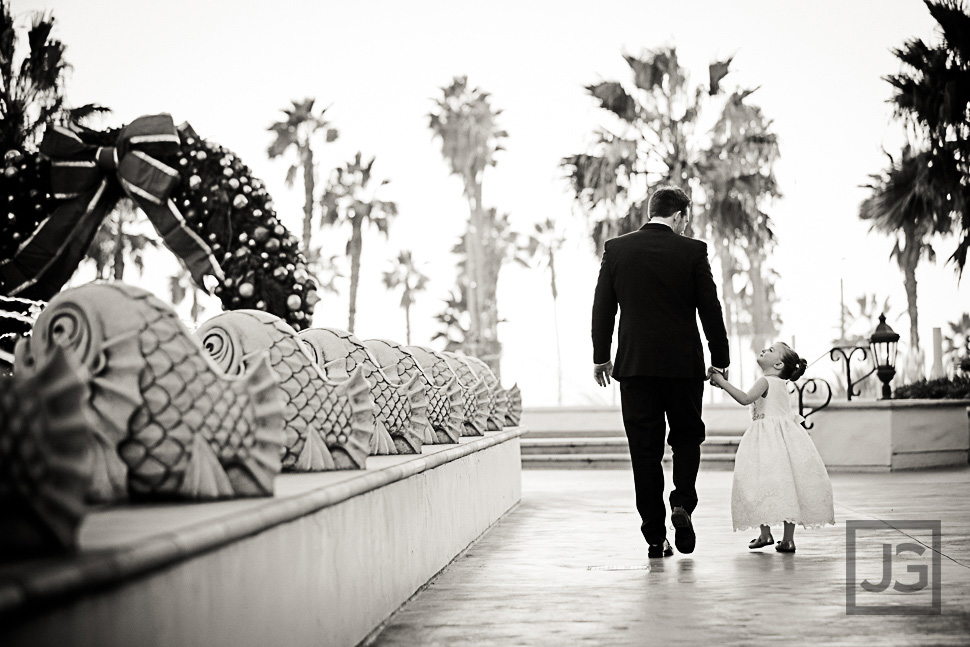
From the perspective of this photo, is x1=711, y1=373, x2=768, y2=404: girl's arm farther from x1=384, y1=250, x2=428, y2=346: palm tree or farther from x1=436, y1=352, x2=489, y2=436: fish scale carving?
x1=384, y1=250, x2=428, y2=346: palm tree

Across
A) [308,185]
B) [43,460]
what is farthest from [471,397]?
[308,185]

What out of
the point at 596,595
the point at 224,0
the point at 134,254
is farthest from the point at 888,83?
the point at 134,254

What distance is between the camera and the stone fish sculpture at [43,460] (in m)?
1.73

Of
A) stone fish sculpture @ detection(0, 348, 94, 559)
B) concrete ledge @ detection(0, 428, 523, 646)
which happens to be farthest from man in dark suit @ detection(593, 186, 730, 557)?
stone fish sculpture @ detection(0, 348, 94, 559)

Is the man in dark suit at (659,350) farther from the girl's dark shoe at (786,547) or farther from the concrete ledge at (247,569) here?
the concrete ledge at (247,569)

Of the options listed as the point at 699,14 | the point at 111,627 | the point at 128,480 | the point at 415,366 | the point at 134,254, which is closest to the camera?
the point at 111,627

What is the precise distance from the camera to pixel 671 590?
14.8ft

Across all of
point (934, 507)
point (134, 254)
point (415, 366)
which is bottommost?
point (934, 507)

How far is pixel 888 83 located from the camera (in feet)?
68.0

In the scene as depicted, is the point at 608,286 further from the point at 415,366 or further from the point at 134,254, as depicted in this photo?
the point at 134,254

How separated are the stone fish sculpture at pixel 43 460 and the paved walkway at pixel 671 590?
1.89 metres

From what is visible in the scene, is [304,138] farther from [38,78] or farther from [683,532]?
[683,532]

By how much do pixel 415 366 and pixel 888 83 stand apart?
58.3ft

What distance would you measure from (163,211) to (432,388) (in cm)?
412
